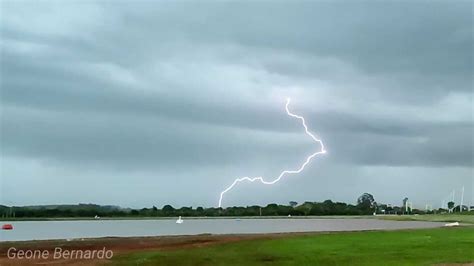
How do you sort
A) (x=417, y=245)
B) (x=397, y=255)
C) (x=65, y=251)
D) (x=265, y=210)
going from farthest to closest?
(x=265, y=210) → (x=65, y=251) → (x=417, y=245) → (x=397, y=255)

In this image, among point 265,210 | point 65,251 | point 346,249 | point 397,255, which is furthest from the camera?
point 265,210

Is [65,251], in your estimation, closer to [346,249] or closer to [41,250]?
[41,250]

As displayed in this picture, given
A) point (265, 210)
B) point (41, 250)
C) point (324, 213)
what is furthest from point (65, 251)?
point (324, 213)

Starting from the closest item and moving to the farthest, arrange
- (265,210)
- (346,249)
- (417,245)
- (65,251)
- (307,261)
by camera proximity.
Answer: (307,261), (346,249), (417,245), (65,251), (265,210)

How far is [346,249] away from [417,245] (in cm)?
461

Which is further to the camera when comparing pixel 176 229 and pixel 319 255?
pixel 176 229

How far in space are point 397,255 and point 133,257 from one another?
11.5m

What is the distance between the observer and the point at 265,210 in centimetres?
16825

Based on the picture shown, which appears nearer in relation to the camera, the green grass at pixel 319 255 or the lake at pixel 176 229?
the green grass at pixel 319 255

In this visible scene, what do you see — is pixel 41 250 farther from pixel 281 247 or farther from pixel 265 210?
pixel 265 210

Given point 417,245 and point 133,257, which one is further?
point 417,245

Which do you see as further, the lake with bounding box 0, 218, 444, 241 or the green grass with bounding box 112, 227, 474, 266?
the lake with bounding box 0, 218, 444, 241

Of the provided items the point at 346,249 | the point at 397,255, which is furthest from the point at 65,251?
the point at 397,255

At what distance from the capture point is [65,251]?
1416 inches
